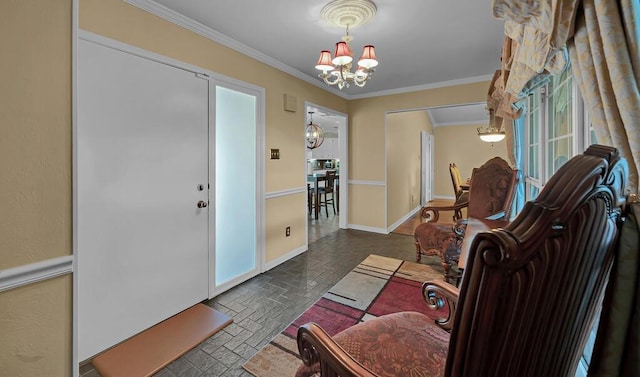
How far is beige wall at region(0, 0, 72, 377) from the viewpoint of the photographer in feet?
3.15

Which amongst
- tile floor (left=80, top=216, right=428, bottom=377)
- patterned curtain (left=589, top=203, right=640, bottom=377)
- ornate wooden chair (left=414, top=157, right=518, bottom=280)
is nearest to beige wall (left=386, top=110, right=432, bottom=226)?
tile floor (left=80, top=216, right=428, bottom=377)

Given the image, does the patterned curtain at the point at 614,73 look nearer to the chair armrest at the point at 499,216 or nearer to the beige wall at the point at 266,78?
the chair armrest at the point at 499,216

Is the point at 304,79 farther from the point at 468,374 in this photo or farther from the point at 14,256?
the point at 468,374

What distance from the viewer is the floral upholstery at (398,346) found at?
97 cm

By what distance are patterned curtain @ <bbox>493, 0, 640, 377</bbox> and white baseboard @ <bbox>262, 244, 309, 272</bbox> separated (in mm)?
2838

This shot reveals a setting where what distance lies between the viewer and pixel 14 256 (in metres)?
0.98

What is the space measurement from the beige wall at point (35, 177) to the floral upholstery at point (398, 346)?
1014 millimetres

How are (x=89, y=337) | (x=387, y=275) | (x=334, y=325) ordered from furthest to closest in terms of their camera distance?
(x=387, y=275) < (x=334, y=325) < (x=89, y=337)

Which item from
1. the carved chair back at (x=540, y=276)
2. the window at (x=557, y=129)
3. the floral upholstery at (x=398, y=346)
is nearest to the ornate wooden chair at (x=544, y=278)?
the carved chair back at (x=540, y=276)

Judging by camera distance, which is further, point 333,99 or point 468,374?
point 333,99

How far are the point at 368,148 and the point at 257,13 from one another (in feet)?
9.87

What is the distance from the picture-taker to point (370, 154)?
15.6 feet

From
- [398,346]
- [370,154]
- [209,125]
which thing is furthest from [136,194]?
[370,154]

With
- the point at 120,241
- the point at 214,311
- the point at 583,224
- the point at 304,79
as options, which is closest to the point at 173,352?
the point at 214,311
